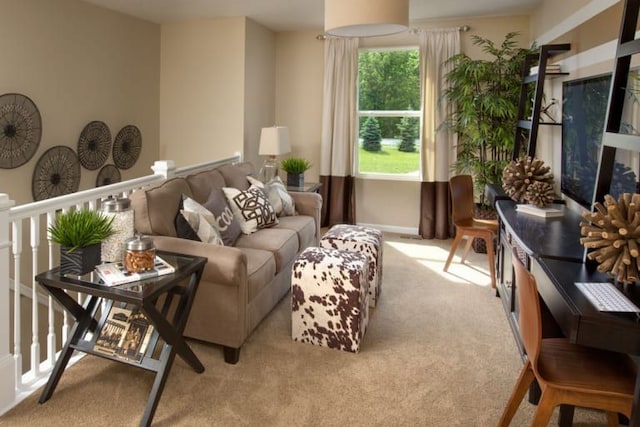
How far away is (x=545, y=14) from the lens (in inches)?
169

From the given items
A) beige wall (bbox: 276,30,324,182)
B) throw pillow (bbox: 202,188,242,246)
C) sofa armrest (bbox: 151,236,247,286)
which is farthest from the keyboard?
beige wall (bbox: 276,30,324,182)

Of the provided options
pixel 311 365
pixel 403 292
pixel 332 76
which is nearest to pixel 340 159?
pixel 332 76

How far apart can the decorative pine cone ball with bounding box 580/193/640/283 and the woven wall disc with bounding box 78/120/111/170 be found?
4.39 metres

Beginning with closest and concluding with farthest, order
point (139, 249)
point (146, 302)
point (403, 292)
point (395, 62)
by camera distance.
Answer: point (146, 302), point (139, 249), point (403, 292), point (395, 62)

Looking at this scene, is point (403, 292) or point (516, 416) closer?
point (516, 416)

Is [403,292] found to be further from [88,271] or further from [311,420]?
[88,271]

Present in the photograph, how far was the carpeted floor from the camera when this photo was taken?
2.05 meters

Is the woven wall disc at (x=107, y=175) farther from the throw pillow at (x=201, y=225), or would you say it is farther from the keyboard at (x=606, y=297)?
the keyboard at (x=606, y=297)

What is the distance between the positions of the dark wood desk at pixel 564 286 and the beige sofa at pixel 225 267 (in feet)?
4.84

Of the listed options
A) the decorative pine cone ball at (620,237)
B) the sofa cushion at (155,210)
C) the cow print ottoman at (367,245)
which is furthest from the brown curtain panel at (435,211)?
the decorative pine cone ball at (620,237)

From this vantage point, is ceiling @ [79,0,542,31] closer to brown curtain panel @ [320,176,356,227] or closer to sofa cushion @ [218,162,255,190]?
sofa cushion @ [218,162,255,190]

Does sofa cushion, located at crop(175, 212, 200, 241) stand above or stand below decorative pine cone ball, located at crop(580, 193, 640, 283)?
below

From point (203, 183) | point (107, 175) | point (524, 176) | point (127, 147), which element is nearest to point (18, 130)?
point (107, 175)

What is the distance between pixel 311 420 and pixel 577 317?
1.21 m
